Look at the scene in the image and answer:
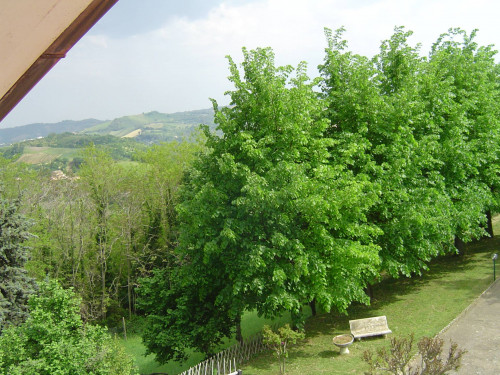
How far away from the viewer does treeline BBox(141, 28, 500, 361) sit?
14109 millimetres

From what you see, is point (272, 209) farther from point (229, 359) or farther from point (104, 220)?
point (104, 220)

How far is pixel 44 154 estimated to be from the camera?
355 feet

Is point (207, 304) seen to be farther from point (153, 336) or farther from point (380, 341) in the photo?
point (380, 341)

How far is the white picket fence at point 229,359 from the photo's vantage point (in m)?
14.5

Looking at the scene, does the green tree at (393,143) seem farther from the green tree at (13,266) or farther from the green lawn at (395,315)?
the green tree at (13,266)

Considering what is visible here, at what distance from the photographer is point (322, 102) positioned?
16.5m

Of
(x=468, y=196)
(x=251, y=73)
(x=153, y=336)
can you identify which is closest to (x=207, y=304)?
(x=153, y=336)

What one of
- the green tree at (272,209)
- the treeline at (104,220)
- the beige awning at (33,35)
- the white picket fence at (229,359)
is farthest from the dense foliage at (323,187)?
the treeline at (104,220)

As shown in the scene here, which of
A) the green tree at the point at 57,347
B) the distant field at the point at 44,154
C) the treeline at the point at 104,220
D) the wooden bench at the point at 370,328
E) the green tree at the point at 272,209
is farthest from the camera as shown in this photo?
the distant field at the point at 44,154

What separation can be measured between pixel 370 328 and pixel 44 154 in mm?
111051

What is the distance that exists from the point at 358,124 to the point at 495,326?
32.2ft

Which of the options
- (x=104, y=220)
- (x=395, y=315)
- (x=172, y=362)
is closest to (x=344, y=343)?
(x=395, y=315)

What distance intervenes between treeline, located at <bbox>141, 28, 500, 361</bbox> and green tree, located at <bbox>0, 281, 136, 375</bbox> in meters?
4.23

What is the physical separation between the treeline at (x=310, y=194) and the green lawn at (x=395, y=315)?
1807mm
